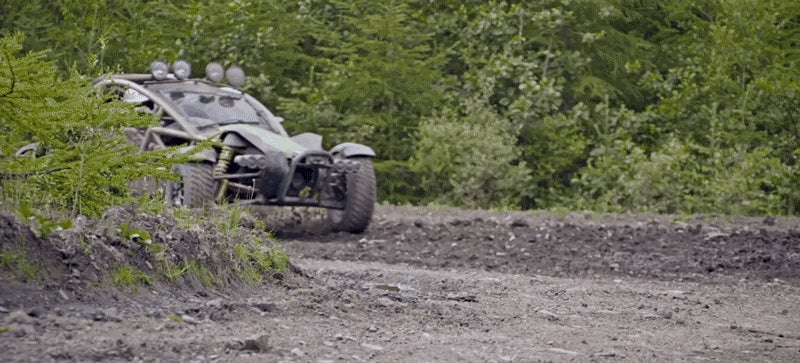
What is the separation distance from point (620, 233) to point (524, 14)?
1134cm

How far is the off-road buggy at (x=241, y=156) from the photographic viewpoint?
12.3 metres

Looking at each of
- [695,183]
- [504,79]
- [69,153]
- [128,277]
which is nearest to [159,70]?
[69,153]

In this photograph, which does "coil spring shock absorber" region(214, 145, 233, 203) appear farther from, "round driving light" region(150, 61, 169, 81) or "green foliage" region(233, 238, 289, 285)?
"green foliage" region(233, 238, 289, 285)

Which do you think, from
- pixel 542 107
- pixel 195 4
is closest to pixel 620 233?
pixel 542 107

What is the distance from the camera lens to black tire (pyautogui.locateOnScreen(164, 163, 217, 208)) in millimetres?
11906

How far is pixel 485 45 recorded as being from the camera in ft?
77.9

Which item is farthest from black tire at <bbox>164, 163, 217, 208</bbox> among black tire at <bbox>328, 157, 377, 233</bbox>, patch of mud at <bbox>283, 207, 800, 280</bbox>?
black tire at <bbox>328, 157, 377, 233</bbox>

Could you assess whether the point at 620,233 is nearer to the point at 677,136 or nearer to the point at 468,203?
the point at 468,203

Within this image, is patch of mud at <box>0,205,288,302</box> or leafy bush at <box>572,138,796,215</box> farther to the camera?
leafy bush at <box>572,138,796,215</box>

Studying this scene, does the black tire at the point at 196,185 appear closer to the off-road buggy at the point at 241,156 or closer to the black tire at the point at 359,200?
the off-road buggy at the point at 241,156

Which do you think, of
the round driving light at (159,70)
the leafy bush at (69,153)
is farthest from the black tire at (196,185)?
the leafy bush at (69,153)

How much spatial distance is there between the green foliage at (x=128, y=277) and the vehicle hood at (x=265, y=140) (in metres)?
6.42

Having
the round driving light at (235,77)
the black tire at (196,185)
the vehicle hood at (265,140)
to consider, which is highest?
the round driving light at (235,77)

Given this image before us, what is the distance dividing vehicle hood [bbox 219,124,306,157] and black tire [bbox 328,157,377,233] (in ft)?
2.26
